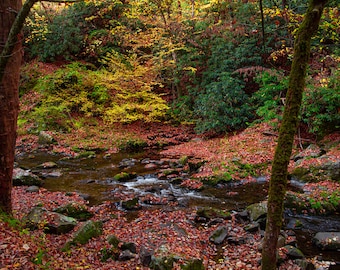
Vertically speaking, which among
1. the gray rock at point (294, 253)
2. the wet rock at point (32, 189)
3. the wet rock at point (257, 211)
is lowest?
the gray rock at point (294, 253)

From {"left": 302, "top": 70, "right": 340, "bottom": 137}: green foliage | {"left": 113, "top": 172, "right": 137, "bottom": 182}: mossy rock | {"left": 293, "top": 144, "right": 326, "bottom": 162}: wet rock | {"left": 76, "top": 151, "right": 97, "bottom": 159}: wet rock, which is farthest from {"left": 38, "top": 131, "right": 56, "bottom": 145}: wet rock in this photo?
{"left": 302, "top": 70, "right": 340, "bottom": 137}: green foliage

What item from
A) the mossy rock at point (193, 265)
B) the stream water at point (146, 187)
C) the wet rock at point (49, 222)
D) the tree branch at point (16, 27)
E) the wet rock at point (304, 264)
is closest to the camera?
the tree branch at point (16, 27)

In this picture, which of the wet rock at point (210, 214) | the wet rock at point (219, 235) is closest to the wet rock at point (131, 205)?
the wet rock at point (210, 214)

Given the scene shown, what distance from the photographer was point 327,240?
6570 mm

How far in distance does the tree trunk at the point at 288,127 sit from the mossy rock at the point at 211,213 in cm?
414

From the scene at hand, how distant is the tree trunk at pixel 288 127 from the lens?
11.8ft

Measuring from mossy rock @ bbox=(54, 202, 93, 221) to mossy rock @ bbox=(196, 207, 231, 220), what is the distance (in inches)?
124

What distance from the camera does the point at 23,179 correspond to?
10406 millimetres

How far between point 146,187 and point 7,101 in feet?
21.6

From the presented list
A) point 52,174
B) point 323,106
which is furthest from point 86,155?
point 323,106

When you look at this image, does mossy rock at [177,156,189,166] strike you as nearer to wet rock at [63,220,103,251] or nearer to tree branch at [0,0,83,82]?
wet rock at [63,220,103,251]

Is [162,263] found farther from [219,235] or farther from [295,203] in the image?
[295,203]

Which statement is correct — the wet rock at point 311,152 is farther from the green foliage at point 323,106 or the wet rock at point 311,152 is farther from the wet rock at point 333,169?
the wet rock at point 333,169

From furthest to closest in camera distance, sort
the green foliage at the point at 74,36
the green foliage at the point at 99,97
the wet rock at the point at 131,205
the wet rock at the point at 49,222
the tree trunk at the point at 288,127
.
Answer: the green foliage at the point at 74,36
the green foliage at the point at 99,97
the wet rock at the point at 131,205
the wet rock at the point at 49,222
the tree trunk at the point at 288,127
